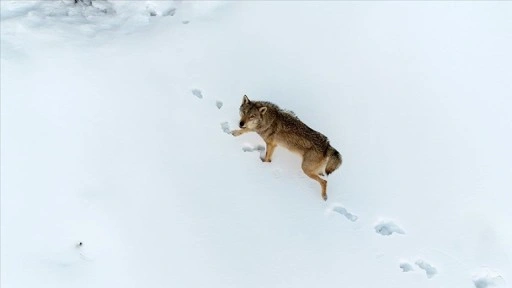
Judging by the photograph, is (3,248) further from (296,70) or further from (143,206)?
(296,70)

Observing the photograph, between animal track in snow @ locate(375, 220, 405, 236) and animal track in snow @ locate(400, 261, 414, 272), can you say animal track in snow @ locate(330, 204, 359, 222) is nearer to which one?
animal track in snow @ locate(375, 220, 405, 236)

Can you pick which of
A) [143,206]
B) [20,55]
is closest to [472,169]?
[143,206]

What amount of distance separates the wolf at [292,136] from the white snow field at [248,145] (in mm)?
326

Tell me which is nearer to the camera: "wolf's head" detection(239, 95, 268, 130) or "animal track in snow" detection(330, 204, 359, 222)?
"animal track in snow" detection(330, 204, 359, 222)

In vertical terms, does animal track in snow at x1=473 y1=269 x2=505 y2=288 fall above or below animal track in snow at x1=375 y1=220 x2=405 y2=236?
below

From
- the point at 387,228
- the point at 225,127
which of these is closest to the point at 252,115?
the point at 225,127

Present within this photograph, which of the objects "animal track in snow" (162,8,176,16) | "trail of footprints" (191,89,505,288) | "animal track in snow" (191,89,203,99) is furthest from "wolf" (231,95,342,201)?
"animal track in snow" (162,8,176,16)

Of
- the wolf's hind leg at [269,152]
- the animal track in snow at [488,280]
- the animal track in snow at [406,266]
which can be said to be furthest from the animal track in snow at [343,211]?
the animal track in snow at [488,280]

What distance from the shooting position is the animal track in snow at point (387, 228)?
25.3 ft

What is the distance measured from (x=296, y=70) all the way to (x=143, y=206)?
138 inches

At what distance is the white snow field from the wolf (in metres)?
0.33

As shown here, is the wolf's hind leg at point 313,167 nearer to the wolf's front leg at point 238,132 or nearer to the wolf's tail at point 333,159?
the wolf's tail at point 333,159

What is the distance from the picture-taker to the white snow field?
732 cm

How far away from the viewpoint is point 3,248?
24.1ft
